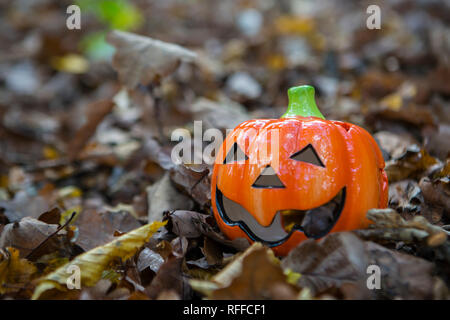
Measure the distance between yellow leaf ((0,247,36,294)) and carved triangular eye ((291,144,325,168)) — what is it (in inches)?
42.7

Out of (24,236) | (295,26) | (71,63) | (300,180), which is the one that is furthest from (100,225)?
(295,26)

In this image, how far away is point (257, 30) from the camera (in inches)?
257

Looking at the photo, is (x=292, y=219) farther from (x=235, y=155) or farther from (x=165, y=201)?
(x=165, y=201)

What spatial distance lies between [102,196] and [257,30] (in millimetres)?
4575

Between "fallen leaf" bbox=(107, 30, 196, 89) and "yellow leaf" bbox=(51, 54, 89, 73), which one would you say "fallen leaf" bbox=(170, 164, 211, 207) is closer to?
"fallen leaf" bbox=(107, 30, 196, 89)

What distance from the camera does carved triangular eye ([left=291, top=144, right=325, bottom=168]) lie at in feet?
4.89

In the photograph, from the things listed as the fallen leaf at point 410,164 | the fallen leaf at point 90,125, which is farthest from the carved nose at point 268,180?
the fallen leaf at point 90,125

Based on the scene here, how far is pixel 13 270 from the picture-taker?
1510 mm

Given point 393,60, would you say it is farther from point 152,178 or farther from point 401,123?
point 152,178

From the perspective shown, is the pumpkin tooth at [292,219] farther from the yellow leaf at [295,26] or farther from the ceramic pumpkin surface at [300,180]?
the yellow leaf at [295,26]

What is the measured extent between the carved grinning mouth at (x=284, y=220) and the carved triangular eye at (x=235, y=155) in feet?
0.44

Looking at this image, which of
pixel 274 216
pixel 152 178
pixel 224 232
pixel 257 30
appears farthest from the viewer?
pixel 257 30

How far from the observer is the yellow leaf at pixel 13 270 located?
1476 mm
